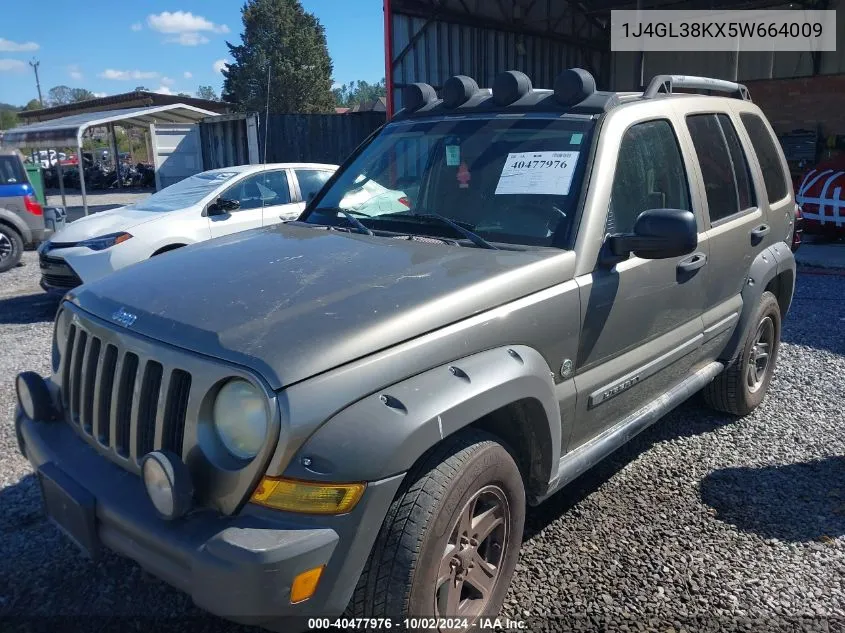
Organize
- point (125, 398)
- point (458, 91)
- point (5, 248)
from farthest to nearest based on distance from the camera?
1. point (5, 248)
2. point (458, 91)
3. point (125, 398)

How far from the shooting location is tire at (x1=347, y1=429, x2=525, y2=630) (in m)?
2.12

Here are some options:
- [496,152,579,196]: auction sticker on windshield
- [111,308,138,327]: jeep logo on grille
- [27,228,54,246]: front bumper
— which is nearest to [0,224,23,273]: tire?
[27,228,54,246]: front bumper

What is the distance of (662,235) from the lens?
2.75m

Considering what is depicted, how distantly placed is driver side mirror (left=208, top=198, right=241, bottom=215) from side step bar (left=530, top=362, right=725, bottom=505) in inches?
219

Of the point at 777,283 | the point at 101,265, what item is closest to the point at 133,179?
the point at 101,265

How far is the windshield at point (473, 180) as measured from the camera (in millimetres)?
3033

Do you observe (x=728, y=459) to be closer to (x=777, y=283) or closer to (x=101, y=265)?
(x=777, y=283)

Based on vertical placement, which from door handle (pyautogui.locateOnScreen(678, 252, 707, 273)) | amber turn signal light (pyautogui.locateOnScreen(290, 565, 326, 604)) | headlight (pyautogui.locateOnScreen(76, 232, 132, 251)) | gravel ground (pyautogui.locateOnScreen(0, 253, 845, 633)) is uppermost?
door handle (pyautogui.locateOnScreen(678, 252, 707, 273))

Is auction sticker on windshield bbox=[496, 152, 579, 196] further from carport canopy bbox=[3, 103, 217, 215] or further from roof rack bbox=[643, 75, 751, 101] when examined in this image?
carport canopy bbox=[3, 103, 217, 215]

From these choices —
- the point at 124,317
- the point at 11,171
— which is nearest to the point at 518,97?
the point at 124,317

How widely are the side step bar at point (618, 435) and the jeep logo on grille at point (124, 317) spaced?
1.66 meters

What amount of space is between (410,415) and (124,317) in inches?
43.6

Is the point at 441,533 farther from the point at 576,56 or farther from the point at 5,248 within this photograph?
the point at 576,56

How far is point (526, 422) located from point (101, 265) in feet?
19.9
